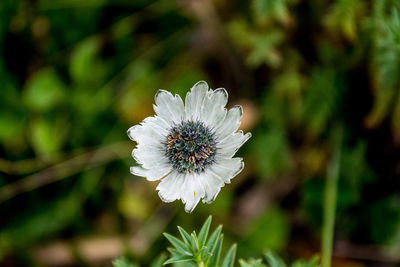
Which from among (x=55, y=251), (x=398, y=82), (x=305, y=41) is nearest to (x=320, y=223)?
(x=398, y=82)

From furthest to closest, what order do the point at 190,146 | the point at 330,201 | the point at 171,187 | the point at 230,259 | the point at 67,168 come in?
the point at 67,168, the point at 330,201, the point at 190,146, the point at 171,187, the point at 230,259

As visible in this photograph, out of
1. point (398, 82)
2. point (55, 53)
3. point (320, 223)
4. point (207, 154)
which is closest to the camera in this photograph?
point (207, 154)

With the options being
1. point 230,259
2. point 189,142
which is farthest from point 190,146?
point 230,259

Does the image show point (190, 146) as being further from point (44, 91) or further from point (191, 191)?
point (44, 91)

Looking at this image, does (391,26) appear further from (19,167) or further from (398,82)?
(19,167)

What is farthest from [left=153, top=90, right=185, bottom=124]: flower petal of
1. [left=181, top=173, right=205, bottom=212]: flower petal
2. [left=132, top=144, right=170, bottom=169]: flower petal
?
[left=181, top=173, right=205, bottom=212]: flower petal

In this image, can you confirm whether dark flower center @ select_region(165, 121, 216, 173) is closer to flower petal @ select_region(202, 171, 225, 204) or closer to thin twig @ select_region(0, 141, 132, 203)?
flower petal @ select_region(202, 171, 225, 204)

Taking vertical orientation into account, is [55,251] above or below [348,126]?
below
